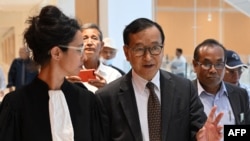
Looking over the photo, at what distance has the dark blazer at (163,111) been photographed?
1.82 meters

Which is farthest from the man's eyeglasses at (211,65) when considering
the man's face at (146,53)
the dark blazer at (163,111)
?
the man's face at (146,53)

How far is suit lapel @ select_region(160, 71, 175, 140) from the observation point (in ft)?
5.98

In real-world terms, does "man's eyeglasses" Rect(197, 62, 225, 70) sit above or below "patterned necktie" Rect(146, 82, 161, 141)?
above

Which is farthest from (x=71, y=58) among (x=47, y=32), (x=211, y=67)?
(x=211, y=67)

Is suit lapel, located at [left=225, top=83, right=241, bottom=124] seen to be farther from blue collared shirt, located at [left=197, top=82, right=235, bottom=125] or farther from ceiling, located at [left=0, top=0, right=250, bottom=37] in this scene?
ceiling, located at [left=0, top=0, right=250, bottom=37]

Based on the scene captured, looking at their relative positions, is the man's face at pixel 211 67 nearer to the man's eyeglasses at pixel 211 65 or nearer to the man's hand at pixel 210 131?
the man's eyeglasses at pixel 211 65

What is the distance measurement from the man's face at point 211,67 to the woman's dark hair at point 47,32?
1.01 metres

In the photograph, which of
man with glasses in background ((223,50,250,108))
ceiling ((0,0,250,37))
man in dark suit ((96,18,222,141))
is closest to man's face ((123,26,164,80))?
man in dark suit ((96,18,222,141))

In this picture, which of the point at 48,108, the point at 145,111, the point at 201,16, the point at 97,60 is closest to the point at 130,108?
the point at 145,111

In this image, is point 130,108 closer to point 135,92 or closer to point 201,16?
point 135,92

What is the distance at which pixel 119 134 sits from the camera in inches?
71.7

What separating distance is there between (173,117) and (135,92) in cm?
20

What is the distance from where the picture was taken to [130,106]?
1.86m

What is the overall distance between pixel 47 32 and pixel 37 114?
0.33 metres
